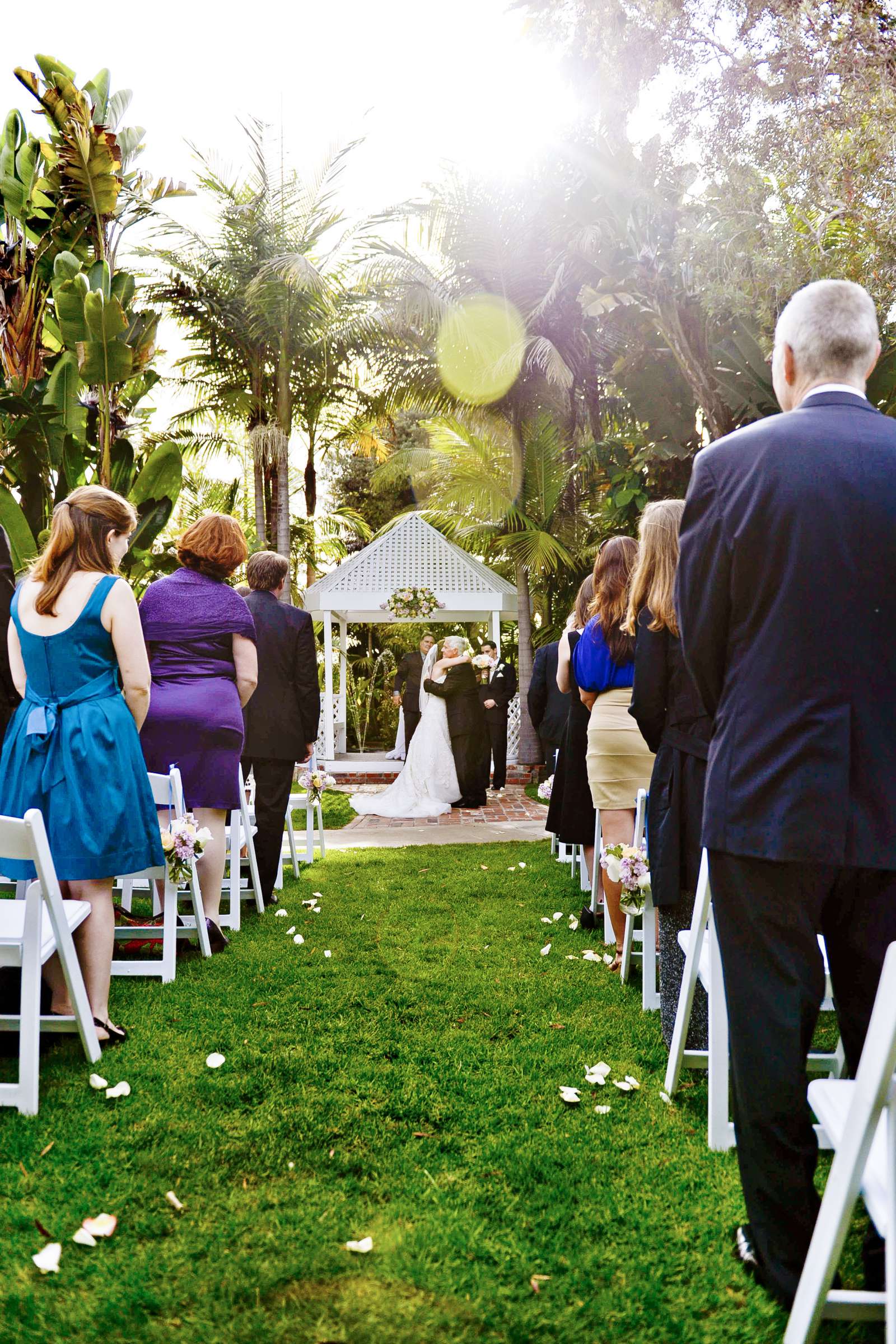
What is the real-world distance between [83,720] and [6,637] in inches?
30.9

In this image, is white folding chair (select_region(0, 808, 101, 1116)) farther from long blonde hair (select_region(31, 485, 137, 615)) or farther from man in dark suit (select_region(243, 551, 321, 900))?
man in dark suit (select_region(243, 551, 321, 900))

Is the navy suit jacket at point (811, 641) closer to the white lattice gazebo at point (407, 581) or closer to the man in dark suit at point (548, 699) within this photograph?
the man in dark suit at point (548, 699)

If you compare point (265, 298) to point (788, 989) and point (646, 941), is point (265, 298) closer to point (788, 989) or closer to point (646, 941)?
point (646, 941)

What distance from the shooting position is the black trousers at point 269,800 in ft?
21.7

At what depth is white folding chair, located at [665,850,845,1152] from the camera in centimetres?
301

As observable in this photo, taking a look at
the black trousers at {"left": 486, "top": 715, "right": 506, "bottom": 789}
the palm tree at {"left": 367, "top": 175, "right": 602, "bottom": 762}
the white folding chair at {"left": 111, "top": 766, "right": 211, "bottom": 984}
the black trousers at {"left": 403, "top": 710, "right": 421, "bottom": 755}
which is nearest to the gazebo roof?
the palm tree at {"left": 367, "top": 175, "right": 602, "bottom": 762}

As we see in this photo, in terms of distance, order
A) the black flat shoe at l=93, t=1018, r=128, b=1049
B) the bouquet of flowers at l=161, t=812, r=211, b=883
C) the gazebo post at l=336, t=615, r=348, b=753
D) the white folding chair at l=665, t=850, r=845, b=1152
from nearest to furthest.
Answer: the white folding chair at l=665, t=850, r=845, b=1152, the black flat shoe at l=93, t=1018, r=128, b=1049, the bouquet of flowers at l=161, t=812, r=211, b=883, the gazebo post at l=336, t=615, r=348, b=753

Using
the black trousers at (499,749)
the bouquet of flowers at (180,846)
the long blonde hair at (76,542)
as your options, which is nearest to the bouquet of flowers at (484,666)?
the black trousers at (499,749)

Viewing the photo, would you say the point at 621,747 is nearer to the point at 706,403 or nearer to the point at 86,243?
the point at 706,403

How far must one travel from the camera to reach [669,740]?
3838 mm

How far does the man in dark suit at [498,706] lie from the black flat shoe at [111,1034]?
382 inches

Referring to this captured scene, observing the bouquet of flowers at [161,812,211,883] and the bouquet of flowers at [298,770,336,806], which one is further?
the bouquet of flowers at [298,770,336,806]

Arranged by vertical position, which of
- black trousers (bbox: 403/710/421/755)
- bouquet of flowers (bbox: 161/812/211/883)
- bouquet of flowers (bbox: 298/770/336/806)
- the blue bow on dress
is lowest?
black trousers (bbox: 403/710/421/755)

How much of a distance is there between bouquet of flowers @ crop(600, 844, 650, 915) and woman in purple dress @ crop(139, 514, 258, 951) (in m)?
2.17
